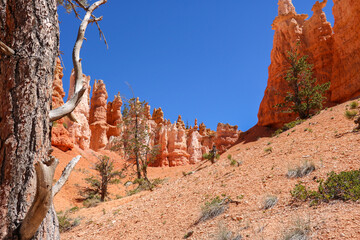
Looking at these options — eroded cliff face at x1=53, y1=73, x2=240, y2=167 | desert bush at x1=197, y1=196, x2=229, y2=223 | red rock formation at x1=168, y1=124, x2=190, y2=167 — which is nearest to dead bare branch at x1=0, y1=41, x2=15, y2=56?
desert bush at x1=197, y1=196, x2=229, y2=223

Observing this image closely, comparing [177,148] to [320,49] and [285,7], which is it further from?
[285,7]

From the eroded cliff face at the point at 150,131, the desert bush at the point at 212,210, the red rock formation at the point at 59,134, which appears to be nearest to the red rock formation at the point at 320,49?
the eroded cliff face at the point at 150,131

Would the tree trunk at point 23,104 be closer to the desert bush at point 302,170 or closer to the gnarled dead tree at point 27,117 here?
the gnarled dead tree at point 27,117

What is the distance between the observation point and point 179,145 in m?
44.4

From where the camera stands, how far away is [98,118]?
1724 inches

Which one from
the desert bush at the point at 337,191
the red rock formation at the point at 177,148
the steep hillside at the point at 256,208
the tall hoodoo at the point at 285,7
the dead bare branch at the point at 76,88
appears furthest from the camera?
the red rock formation at the point at 177,148

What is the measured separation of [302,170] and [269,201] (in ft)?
6.27

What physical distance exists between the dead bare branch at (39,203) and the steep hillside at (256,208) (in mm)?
4137

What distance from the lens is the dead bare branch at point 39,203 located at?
6.00 feet

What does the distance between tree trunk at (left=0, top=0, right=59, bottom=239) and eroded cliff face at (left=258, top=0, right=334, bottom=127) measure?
26308 millimetres

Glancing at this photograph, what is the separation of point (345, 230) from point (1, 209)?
469 cm

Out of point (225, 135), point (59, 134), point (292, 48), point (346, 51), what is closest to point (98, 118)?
point (59, 134)

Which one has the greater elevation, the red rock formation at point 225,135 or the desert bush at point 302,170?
the red rock formation at point 225,135

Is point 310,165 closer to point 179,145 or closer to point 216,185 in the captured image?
point 216,185
